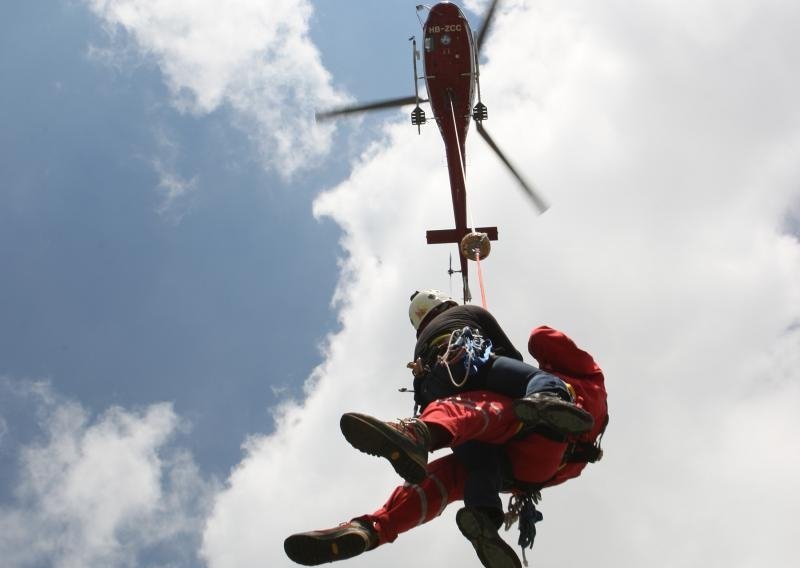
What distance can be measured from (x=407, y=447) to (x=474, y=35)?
1239cm

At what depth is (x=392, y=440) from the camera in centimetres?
386

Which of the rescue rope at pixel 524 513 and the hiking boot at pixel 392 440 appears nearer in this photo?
the hiking boot at pixel 392 440

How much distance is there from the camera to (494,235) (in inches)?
532

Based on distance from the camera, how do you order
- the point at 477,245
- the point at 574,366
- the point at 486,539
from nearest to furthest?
the point at 486,539 → the point at 574,366 → the point at 477,245

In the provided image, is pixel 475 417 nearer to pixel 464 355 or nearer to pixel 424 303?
pixel 464 355

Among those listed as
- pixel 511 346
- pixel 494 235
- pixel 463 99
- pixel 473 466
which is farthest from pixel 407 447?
pixel 463 99

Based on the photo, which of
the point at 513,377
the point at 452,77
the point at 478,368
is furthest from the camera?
the point at 452,77

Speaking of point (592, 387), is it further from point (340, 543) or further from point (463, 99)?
point (463, 99)

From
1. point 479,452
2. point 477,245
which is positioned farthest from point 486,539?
point 477,245

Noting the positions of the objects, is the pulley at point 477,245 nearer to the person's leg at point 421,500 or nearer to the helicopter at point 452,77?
the person's leg at point 421,500

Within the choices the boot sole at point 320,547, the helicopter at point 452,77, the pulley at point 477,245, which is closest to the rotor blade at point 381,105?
the helicopter at point 452,77

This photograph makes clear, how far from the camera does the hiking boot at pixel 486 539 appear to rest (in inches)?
166

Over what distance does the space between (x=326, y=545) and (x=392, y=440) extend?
977 mm

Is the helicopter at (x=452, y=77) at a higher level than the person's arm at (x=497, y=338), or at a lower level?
higher
